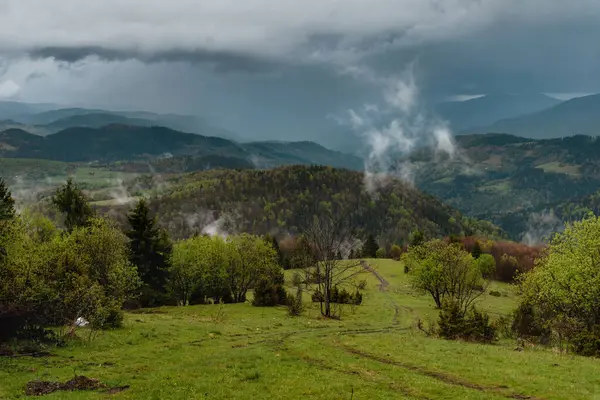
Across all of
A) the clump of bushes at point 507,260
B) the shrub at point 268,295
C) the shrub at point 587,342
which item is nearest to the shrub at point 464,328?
the shrub at point 587,342

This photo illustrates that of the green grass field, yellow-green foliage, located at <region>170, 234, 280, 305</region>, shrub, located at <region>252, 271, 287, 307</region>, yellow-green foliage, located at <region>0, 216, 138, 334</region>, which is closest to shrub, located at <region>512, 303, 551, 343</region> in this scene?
the green grass field

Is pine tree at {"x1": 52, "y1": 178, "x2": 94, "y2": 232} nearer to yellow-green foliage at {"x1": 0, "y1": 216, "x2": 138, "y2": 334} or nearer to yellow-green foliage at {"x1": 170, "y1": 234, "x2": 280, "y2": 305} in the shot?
Result: yellow-green foliage at {"x1": 170, "y1": 234, "x2": 280, "y2": 305}

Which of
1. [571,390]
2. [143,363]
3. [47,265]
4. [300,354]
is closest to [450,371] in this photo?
[571,390]

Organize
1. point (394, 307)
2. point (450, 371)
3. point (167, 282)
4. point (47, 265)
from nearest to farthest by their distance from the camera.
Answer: point (450, 371)
point (47, 265)
point (394, 307)
point (167, 282)

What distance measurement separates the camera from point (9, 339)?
121 feet

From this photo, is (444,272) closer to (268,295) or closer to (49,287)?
(268,295)

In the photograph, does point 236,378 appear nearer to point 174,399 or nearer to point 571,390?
point 174,399

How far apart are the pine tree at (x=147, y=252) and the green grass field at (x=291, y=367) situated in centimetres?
3247

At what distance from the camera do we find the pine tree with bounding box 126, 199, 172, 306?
8166 centimetres

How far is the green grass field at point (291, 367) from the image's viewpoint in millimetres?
25875

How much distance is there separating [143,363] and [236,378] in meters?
9.34

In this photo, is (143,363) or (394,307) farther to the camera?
(394,307)

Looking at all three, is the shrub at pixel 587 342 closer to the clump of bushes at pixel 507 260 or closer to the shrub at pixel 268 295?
the shrub at pixel 268 295

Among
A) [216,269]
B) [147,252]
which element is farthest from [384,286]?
[147,252]
